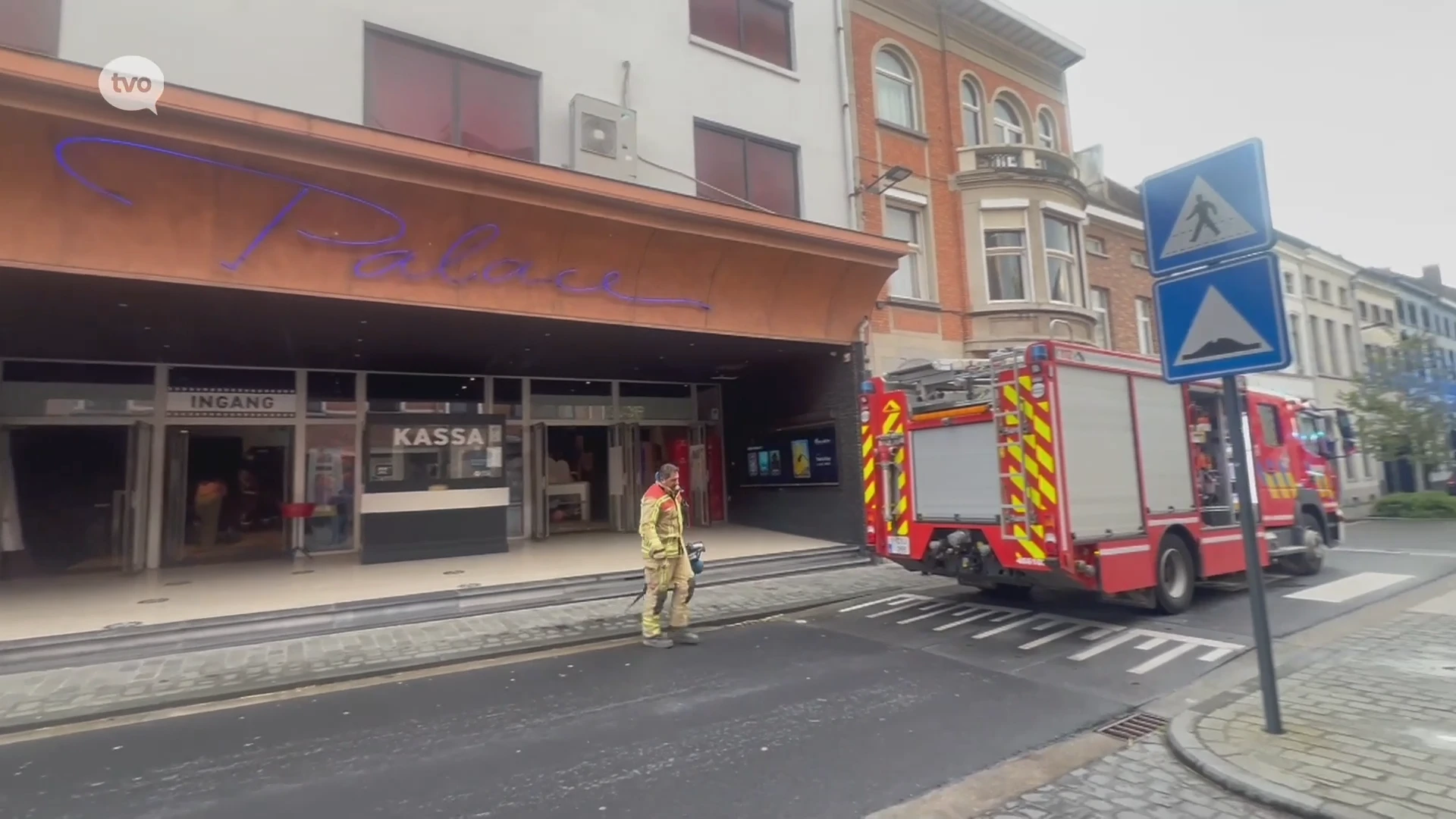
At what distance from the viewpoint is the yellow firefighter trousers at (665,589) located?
24.4 ft

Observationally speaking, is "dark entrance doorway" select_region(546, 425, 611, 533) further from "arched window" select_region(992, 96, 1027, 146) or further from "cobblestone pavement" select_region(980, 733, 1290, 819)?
"cobblestone pavement" select_region(980, 733, 1290, 819)

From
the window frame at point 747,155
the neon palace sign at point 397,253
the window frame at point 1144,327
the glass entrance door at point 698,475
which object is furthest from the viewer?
the window frame at point 1144,327

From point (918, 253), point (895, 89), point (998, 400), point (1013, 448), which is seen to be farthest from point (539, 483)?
point (895, 89)

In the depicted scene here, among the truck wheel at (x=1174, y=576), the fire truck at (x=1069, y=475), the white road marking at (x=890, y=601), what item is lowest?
the white road marking at (x=890, y=601)

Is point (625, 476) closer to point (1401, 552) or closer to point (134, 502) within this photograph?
point (134, 502)

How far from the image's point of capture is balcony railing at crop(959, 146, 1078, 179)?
16.2 m

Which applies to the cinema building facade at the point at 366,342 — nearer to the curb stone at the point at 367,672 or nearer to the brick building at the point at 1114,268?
the curb stone at the point at 367,672

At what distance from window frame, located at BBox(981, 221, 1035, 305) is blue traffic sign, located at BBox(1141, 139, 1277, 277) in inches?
453

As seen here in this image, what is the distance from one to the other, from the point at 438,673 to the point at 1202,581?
348 inches

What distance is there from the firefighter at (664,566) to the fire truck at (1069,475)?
2.90 metres

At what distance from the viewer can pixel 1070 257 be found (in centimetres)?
1702

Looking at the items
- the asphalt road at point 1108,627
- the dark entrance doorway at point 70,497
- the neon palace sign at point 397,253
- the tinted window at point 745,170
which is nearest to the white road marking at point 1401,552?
the asphalt road at point 1108,627

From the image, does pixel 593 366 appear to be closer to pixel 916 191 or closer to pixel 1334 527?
pixel 916 191

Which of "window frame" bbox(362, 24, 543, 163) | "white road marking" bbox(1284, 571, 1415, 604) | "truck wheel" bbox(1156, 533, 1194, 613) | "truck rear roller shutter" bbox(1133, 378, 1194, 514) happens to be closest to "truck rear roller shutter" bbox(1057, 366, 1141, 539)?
"truck rear roller shutter" bbox(1133, 378, 1194, 514)
